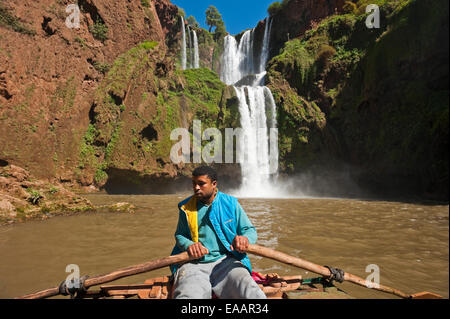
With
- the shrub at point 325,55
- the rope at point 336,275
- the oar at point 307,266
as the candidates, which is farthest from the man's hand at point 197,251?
the shrub at point 325,55

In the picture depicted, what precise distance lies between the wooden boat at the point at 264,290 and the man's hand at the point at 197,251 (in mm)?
505

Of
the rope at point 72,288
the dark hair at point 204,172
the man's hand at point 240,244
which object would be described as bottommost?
the rope at point 72,288

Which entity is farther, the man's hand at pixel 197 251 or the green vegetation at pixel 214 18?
the green vegetation at pixel 214 18

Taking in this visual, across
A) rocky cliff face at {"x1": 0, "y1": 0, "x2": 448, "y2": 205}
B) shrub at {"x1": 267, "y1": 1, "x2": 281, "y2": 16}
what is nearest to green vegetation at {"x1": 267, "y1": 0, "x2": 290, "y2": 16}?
shrub at {"x1": 267, "y1": 1, "x2": 281, "y2": 16}

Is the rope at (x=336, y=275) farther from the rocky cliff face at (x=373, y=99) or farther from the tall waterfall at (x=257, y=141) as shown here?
the tall waterfall at (x=257, y=141)

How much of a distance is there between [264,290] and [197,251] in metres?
0.83

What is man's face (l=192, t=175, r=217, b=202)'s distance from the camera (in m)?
2.31

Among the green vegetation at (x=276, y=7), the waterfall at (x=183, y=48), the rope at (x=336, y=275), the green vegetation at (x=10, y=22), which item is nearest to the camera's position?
the rope at (x=336, y=275)

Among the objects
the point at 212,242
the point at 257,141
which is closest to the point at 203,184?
the point at 212,242

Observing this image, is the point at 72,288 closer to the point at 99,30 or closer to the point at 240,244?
the point at 240,244

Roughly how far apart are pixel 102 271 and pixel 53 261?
Result: 98 cm

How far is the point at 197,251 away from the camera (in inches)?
82.3

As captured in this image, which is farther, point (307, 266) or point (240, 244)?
point (307, 266)

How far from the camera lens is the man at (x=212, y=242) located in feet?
6.44
